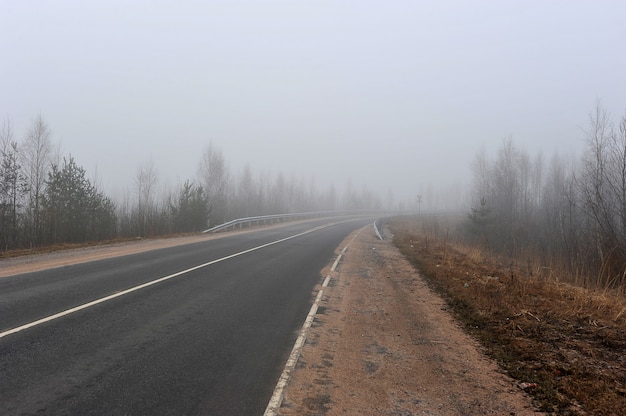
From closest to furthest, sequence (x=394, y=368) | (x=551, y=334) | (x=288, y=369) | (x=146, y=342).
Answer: (x=288, y=369) → (x=394, y=368) → (x=146, y=342) → (x=551, y=334)

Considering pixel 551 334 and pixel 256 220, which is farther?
pixel 256 220

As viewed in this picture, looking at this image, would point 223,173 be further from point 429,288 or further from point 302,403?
point 302,403

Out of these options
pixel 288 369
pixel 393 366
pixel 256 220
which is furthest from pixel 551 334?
pixel 256 220

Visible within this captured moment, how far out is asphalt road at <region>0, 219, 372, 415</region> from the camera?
137 inches

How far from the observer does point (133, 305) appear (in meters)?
6.52

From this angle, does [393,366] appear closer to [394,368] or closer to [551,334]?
[394,368]

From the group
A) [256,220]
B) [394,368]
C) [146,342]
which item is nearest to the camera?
[394,368]

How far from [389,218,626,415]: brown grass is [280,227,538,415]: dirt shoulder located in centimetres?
32

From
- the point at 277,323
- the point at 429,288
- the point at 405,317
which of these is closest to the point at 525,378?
the point at 405,317

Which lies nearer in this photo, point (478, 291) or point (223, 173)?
point (478, 291)

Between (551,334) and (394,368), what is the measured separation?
3021 millimetres

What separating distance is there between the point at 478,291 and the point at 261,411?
6930mm

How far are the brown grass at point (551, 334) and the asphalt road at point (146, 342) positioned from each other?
2.95 meters

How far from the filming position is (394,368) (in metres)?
4.59
